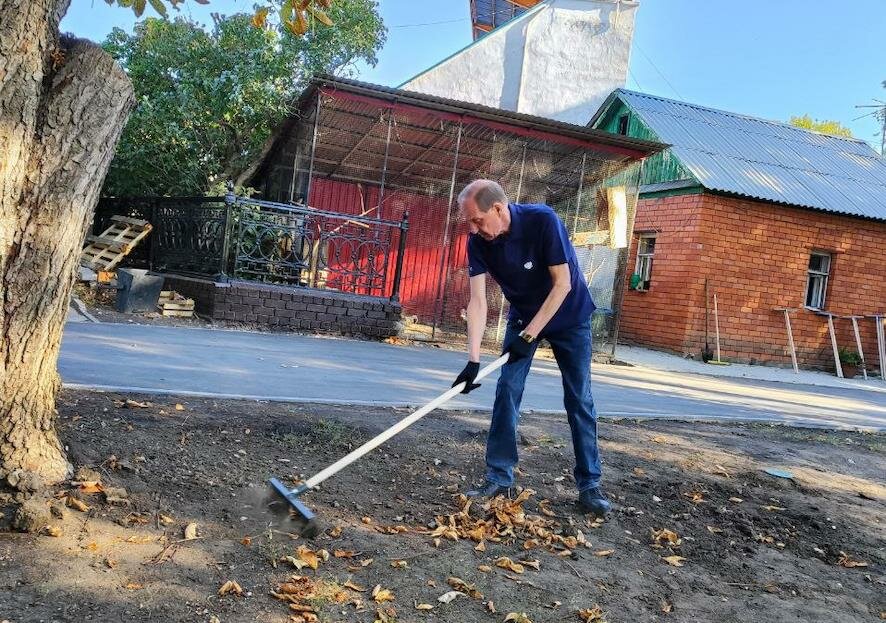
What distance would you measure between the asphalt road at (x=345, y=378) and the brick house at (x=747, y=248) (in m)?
4.77

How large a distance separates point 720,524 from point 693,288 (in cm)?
1225

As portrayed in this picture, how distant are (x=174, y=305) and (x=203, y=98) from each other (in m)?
7.36

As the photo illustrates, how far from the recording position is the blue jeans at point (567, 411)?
12.1 feet

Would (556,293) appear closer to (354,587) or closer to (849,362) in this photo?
(354,587)

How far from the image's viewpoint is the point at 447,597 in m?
2.54

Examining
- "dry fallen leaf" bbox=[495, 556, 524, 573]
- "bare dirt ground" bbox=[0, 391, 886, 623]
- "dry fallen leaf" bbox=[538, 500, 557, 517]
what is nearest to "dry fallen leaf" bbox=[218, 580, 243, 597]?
"bare dirt ground" bbox=[0, 391, 886, 623]

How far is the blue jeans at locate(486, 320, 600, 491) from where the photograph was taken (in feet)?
12.1

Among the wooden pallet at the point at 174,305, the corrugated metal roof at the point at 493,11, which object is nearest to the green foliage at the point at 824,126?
the corrugated metal roof at the point at 493,11

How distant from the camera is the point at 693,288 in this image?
599 inches

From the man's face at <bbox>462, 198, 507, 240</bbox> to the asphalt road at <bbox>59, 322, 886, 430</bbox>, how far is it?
7.70 ft

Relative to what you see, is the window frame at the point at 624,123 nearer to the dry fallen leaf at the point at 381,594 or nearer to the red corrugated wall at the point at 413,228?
the red corrugated wall at the point at 413,228

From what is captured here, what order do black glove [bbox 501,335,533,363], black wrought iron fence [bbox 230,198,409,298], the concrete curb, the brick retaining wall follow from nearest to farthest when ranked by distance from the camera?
black glove [bbox 501,335,533,363]
the concrete curb
the brick retaining wall
black wrought iron fence [bbox 230,198,409,298]

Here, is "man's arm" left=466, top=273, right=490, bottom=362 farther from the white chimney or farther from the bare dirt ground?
the white chimney

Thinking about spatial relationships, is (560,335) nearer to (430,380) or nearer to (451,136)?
(430,380)
